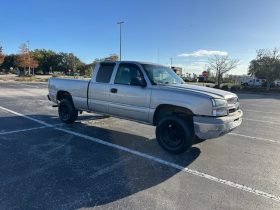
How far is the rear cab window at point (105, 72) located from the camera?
7066 millimetres

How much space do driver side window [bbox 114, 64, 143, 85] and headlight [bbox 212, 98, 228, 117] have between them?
72.7 inches

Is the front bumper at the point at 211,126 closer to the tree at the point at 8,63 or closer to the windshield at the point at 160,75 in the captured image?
the windshield at the point at 160,75

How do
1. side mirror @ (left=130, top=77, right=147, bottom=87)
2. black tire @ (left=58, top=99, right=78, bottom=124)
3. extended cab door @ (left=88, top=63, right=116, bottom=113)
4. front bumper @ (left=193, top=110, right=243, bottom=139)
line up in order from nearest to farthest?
front bumper @ (left=193, top=110, right=243, bottom=139) → side mirror @ (left=130, top=77, right=147, bottom=87) → extended cab door @ (left=88, top=63, right=116, bottom=113) → black tire @ (left=58, top=99, right=78, bottom=124)

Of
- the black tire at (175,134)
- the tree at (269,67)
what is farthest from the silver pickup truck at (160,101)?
the tree at (269,67)

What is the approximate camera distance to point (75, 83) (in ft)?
26.0

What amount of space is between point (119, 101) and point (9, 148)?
2625 millimetres

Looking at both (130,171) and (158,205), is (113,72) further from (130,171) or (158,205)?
(158,205)

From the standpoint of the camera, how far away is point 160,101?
5.84m

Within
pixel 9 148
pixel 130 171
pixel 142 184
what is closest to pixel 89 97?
pixel 9 148

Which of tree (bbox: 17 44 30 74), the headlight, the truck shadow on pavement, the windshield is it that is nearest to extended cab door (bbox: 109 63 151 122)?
the windshield

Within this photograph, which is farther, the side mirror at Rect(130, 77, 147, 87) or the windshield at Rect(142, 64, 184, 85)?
the windshield at Rect(142, 64, 184, 85)

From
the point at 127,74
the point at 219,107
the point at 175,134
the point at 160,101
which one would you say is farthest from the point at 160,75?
the point at 219,107

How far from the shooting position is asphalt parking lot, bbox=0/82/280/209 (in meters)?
3.67

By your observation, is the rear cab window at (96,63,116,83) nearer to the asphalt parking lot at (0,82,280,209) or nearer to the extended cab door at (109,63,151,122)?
the extended cab door at (109,63,151,122)
